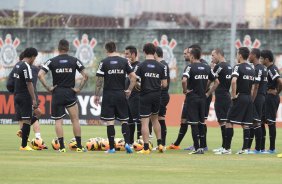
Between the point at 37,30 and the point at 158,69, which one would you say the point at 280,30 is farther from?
the point at 158,69

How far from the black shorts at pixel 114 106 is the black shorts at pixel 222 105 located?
282 cm

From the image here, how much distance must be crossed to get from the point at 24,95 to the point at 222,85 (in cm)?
464

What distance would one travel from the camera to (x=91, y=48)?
169ft

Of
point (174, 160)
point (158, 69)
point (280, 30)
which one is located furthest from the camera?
point (280, 30)

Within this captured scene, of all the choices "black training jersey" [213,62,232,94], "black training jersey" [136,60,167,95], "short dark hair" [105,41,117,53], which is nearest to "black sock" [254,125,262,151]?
"black training jersey" [213,62,232,94]

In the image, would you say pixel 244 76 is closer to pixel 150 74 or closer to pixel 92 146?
pixel 150 74

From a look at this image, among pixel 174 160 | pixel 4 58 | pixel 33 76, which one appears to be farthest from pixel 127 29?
pixel 174 160

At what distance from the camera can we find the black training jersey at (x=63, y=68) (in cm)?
2339

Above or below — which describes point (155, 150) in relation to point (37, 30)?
below

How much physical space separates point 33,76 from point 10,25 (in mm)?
28786

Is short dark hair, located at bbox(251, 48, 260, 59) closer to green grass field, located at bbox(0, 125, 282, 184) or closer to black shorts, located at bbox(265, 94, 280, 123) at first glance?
black shorts, located at bbox(265, 94, 280, 123)

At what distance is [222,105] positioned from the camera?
25359 millimetres

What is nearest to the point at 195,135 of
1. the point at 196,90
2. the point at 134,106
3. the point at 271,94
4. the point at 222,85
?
the point at 196,90

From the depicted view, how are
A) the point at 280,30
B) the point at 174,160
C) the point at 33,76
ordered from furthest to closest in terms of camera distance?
the point at 280,30 < the point at 33,76 < the point at 174,160
